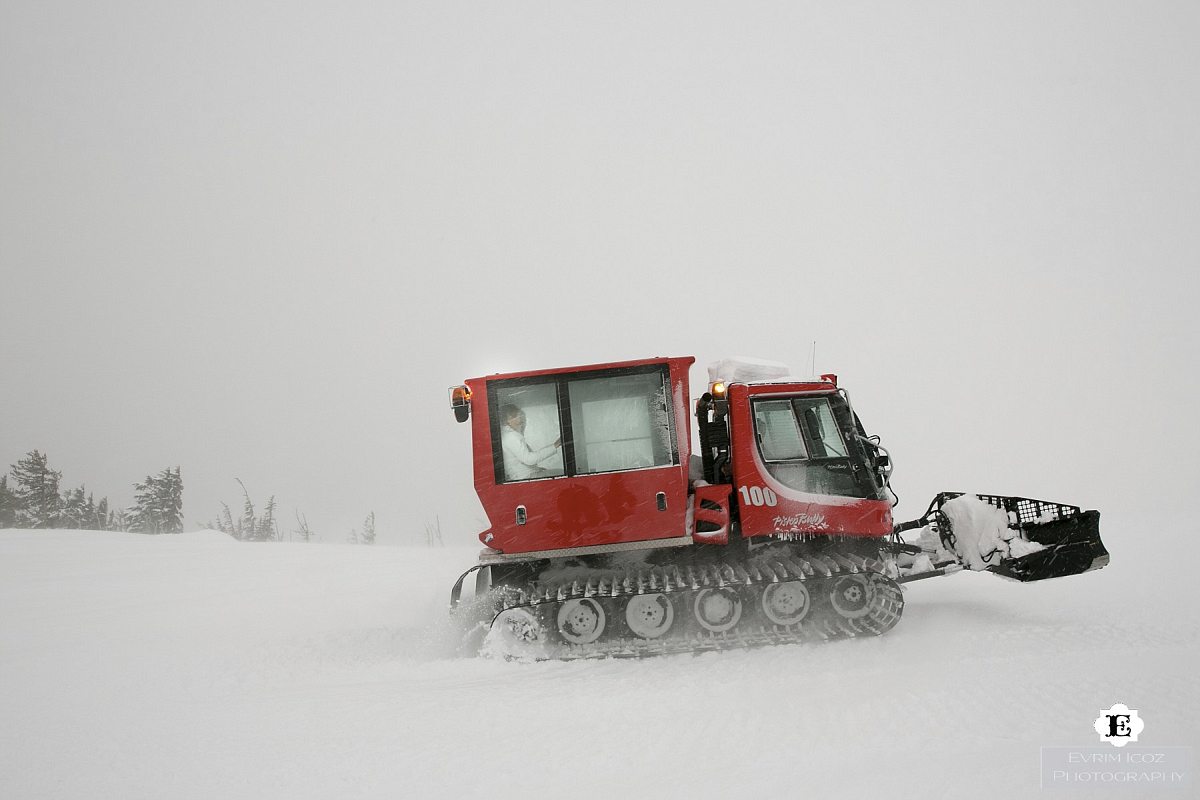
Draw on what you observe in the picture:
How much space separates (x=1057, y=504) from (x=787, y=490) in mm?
3168

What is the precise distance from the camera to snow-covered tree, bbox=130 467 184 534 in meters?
30.9

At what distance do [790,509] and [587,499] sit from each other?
7.20 feet

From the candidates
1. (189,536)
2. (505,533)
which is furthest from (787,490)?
(189,536)

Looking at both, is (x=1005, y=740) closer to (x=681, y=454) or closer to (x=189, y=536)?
(x=681, y=454)

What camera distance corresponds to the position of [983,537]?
7020 millimetres

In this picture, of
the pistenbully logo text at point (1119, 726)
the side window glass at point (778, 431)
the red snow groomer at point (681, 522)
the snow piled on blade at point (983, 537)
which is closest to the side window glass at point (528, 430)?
the red snow groomer at point (681, 522)

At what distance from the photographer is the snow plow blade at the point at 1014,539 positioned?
6.73 m

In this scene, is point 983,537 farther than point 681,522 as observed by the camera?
Yes

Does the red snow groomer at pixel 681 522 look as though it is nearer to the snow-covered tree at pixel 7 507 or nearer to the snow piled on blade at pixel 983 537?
the snow piled on blade at pixel 983 537

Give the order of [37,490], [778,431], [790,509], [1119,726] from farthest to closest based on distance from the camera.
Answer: [37,490] < [778,431] < [790,509] < [1119,726]

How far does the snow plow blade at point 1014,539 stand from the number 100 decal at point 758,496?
1.81 metres

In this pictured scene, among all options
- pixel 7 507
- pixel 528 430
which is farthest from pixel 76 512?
pixel 528 430

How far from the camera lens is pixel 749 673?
5.58 metres

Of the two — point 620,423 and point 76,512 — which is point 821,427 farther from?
point 76,512
